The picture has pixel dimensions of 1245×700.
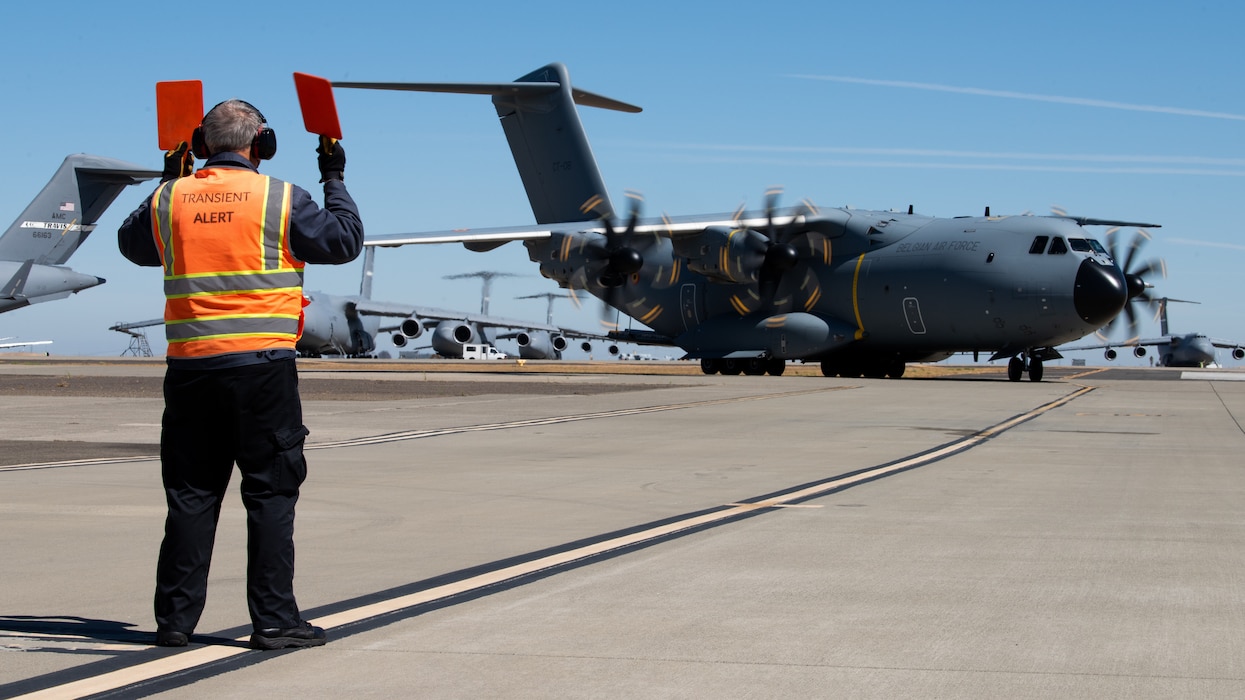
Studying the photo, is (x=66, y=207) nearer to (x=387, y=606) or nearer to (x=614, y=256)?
(x=614, y=256)

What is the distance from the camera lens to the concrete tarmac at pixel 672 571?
14.8ft

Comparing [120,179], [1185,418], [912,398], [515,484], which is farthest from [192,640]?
[120,179]

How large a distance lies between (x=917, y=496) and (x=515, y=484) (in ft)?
10.4

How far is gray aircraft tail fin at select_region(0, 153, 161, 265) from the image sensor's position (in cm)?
3238

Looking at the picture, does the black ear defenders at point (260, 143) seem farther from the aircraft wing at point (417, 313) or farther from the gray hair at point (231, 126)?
the aircraft wing at point (417, 313)

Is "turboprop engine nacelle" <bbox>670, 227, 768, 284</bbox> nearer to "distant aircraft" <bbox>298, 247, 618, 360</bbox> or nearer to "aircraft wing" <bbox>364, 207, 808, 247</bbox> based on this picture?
"aircraft wing" <bbox>364, 207, 808, 247</bbox>

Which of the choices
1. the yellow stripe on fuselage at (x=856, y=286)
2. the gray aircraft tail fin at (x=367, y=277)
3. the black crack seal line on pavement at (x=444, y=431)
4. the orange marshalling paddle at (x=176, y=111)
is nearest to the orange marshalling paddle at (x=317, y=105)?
the orange marshalling paddle at (x=176, y=111)

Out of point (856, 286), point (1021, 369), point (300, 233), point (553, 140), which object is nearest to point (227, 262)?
point (300, 233)

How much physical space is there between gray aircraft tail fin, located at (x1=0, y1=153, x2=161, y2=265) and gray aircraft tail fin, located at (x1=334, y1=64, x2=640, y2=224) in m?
11.2

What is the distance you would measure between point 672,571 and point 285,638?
7.33ft

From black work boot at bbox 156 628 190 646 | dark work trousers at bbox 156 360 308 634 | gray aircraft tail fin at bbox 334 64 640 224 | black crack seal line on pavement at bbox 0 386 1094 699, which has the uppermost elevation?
gray aircraft tail fin at bbox 334 64 640 224

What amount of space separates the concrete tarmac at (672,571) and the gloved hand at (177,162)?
190 centimetres

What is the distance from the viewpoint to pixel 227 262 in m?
5.29

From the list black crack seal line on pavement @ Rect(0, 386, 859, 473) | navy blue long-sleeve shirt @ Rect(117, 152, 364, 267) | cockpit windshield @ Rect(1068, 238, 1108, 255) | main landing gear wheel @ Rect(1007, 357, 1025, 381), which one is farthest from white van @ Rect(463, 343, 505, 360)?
navy blue long-sleeve shirt @ Rect(117, 152, 364, 267)
